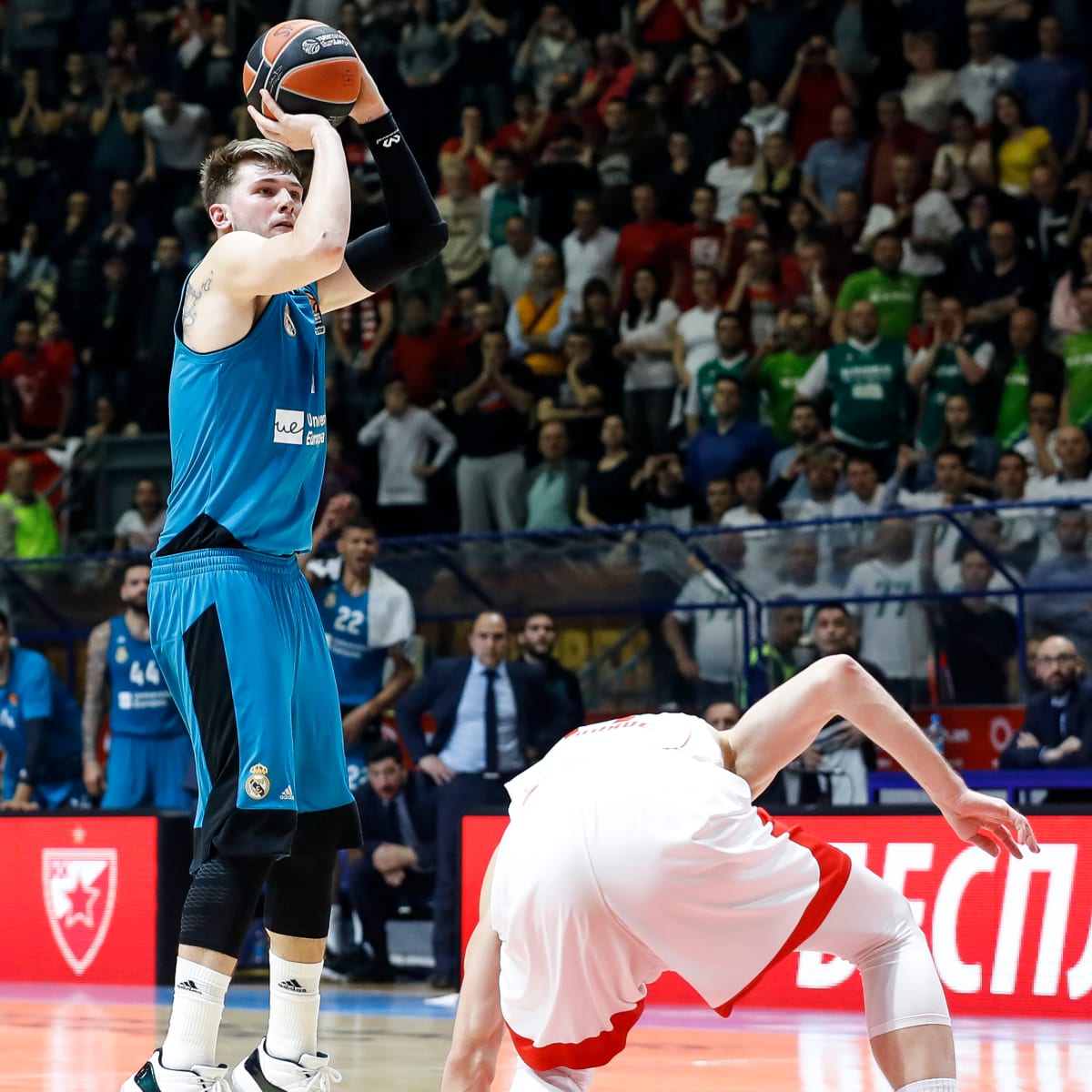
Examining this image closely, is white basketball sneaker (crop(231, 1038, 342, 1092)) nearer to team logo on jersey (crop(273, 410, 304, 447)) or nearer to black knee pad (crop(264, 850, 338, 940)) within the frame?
black knee pad (crop(264, 850, 338, 940))

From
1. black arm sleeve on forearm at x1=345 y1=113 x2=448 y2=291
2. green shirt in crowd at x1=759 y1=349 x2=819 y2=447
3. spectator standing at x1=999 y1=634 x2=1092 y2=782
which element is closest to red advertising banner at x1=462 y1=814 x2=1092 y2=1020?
spectator standing at x1=999 y1=634 x2=1092 y2=782

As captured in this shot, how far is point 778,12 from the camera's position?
1605cm

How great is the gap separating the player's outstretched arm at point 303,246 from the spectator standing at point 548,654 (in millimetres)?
6633

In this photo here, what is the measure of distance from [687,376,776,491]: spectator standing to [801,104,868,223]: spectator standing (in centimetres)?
208

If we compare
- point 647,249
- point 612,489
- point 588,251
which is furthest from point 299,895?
point 588,251

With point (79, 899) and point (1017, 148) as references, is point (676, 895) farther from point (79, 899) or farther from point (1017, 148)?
point (1017, 148)

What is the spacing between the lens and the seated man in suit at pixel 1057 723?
10258 millimetres

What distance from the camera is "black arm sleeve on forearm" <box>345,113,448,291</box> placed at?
17.9ft

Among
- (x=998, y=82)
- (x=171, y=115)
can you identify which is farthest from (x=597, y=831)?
(x=171, y=115)

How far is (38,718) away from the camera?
12.4 m

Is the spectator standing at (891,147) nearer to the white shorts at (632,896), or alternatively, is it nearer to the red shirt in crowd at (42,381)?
the red shirt in crowd at (42,381)

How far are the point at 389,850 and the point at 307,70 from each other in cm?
642

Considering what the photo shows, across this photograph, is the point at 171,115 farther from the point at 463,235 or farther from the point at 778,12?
the point at 778,12

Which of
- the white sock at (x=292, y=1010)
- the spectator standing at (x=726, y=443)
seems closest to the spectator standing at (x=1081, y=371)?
the spectator standing at (x=726, y=443)
